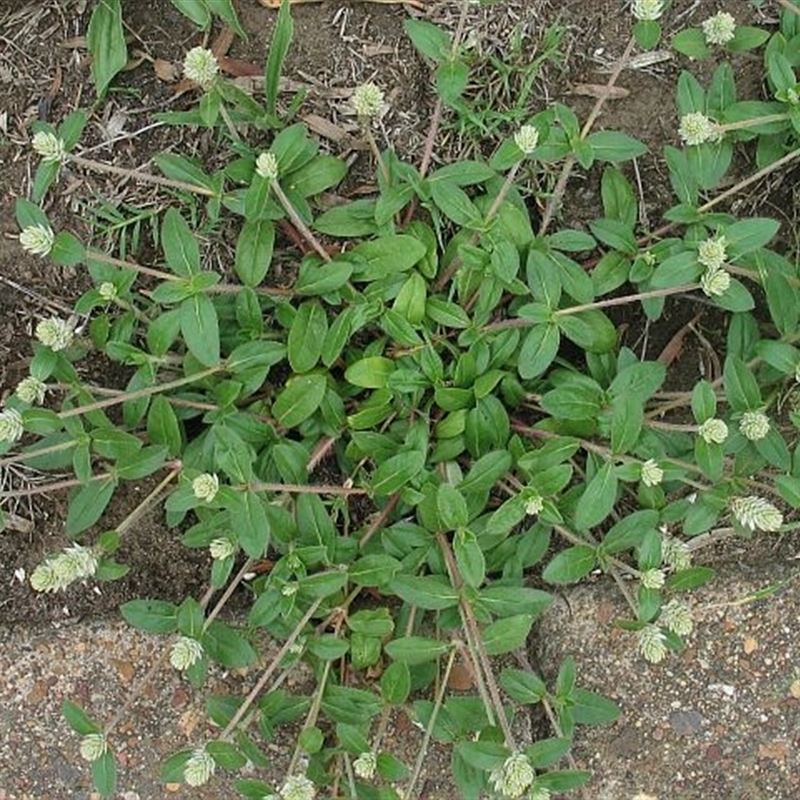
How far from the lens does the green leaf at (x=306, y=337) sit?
2.69 m

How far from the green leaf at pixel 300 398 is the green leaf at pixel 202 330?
215 millimetres

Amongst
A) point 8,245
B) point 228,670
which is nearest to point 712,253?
point 228,670

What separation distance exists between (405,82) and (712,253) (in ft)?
3.08

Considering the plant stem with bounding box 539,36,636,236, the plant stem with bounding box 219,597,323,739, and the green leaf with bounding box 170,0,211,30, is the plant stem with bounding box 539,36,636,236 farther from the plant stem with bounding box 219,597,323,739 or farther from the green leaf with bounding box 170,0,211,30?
the plant stem with bounding box 219,597,323,739

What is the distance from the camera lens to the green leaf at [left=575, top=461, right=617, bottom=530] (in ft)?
8.36

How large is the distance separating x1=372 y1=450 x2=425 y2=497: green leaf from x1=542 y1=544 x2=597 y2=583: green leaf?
369 millimetres

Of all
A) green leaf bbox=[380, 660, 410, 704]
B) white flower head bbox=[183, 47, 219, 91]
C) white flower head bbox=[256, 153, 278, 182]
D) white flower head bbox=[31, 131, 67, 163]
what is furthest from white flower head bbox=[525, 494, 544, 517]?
white flower head bbox=[31, 131, 67, 163]

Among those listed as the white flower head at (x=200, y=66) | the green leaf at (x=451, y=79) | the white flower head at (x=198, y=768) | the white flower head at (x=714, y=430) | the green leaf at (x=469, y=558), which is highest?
the white flower head at (x=200, y=66)

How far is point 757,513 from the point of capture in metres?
2.36

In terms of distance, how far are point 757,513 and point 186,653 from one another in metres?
1.19

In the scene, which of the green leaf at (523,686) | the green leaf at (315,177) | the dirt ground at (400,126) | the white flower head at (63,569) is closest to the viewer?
the white flower head at (63,569)

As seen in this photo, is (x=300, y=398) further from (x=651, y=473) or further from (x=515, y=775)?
(x=515, y=775)

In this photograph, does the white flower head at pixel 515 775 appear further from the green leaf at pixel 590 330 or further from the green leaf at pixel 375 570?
the green leaf at pixel 590 330

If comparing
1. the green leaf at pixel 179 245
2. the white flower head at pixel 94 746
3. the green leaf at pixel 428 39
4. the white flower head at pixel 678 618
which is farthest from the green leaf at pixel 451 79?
the white flower head at pixel 94 746
